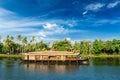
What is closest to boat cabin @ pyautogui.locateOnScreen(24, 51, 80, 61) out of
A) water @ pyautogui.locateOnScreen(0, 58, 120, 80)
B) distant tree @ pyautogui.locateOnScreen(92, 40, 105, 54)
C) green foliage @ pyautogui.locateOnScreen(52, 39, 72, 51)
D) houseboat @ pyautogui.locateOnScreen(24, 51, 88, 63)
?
houseboat @ pyautogui.locateOnScreen(24, 51, 88, 63)

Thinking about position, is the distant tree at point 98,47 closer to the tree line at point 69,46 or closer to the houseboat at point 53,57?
the tree line at point 69,46

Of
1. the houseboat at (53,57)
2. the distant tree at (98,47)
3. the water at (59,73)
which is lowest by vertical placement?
the water at (59,73)

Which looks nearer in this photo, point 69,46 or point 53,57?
point 53,57

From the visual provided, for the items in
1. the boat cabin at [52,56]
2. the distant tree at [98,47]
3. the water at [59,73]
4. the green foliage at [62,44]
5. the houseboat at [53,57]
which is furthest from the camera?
the green foliage at [62,44]

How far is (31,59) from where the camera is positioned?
93312mm

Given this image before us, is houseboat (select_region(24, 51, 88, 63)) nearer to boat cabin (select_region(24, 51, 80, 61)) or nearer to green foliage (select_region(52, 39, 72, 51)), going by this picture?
boat cabin (select_region(24, 51, 80, 61))

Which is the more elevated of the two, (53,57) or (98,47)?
(98,47)

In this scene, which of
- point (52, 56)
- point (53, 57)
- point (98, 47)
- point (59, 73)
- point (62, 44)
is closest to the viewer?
point (59, 73)

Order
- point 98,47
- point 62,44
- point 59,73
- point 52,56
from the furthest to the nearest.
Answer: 1. point 62,44
2. point 98,47
3. point 52,56
4. point 59,73

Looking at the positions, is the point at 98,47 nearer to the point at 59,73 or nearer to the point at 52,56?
the point at 52,56

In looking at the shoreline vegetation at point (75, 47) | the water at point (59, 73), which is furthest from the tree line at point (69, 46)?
the water at point (59, 73)

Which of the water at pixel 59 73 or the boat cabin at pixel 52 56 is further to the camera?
the boat cabin at pixel 52 56

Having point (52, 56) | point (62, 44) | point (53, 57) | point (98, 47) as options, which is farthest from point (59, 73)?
point (62, 44)

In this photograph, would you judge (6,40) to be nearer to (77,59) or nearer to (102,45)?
(102,45)
